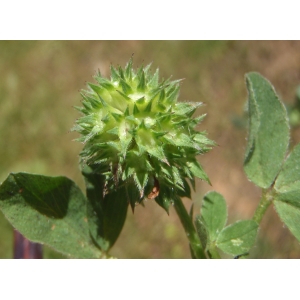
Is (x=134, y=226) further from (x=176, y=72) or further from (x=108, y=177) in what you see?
(x=108, y=177)

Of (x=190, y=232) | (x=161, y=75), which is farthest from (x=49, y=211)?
(x=161, y=75)

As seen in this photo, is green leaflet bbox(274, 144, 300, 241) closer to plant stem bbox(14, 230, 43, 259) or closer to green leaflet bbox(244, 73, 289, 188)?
green leaflet bbox(244, 73, 289, 188)

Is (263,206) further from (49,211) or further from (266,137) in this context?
(49,211)

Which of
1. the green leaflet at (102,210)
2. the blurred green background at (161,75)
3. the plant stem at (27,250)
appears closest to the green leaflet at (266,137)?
the green leaflet at (102,210)

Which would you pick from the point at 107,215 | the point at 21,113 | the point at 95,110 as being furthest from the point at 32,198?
the point at 21,113

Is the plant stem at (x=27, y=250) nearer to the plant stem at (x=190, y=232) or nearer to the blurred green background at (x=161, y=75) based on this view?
the plant stem at (x=190, y=232)

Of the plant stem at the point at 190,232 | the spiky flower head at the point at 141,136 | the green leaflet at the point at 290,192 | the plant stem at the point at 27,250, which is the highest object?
the spiky flower head at the point at 141,136

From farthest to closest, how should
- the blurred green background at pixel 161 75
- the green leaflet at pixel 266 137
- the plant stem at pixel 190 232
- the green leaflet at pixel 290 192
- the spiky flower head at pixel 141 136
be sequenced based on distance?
the blurred green background at pixel 161 75, the green leaflet at pixel 266 137, the green leaflet at pixel 290 192, the plant stem at pixel 190 232, the spiky flower head at pixel 141 136

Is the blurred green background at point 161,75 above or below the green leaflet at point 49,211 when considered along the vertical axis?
above
